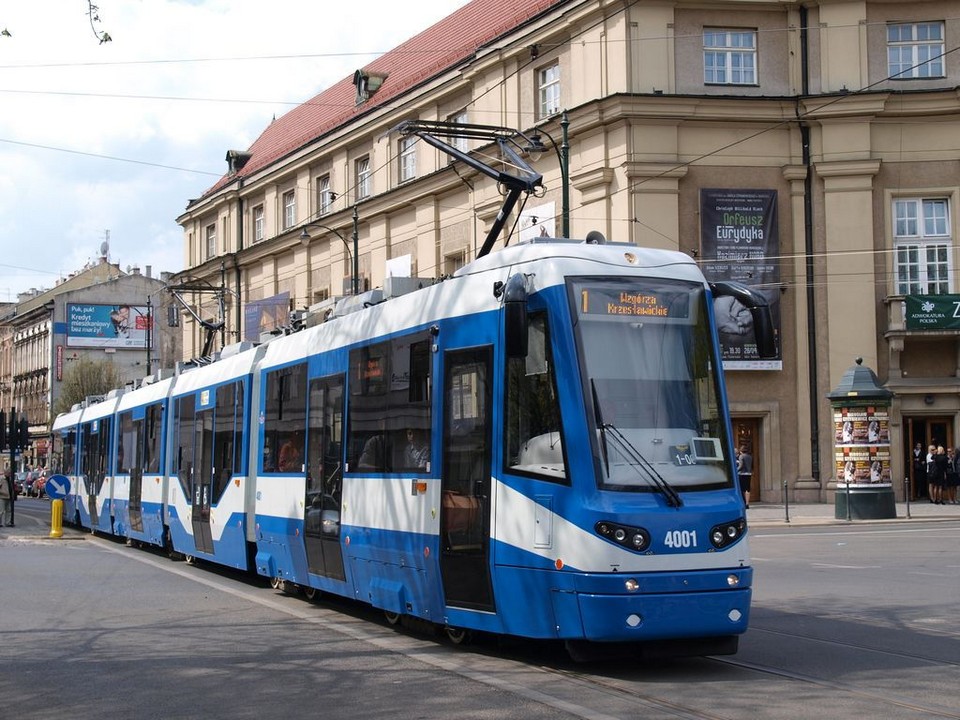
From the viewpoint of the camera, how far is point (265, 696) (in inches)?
354

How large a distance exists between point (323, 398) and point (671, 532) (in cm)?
542

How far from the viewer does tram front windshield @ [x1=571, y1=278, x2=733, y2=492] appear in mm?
9469

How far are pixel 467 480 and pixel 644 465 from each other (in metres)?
1.62

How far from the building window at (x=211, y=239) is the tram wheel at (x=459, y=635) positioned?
176 ft

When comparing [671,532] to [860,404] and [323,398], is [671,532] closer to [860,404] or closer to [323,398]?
[323,398]

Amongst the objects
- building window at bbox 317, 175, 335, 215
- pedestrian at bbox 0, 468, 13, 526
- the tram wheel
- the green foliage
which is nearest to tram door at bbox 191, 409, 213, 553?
the tram wheel

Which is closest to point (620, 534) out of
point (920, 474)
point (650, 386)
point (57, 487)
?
point (650, 386)

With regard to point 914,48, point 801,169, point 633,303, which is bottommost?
point 633,303

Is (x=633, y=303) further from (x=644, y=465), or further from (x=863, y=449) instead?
(x=863, y=449)

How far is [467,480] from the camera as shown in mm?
10469

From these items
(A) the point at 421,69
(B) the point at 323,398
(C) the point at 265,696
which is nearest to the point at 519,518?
(C) the point at 265,696

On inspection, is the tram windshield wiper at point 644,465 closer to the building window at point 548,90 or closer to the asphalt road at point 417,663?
the asphalt road at point 417,663

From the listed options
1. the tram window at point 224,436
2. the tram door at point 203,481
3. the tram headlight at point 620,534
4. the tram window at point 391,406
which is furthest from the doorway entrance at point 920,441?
the tram headlight at point 620,534

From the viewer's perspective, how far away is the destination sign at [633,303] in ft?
32.4
